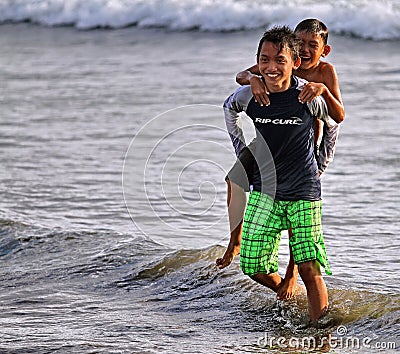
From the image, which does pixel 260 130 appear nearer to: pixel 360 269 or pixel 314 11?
pixel 360 269

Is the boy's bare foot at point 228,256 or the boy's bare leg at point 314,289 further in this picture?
the boy's bare foot at point 228,256

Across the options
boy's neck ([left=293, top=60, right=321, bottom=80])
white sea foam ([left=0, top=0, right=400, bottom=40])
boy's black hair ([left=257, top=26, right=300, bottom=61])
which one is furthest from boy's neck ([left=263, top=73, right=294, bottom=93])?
white sea foam ([left=0, top=0, right=400, bottom=40])

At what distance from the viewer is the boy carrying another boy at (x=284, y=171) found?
4.50m

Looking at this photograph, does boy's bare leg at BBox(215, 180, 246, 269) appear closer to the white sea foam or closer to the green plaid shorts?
the green plaid shorts

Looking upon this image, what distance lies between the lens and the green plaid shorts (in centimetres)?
457

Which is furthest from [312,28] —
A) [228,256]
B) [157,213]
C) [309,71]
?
[157,213]

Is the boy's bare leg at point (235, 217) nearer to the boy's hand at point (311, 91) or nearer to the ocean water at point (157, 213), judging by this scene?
the ocean water at point (157, 213)

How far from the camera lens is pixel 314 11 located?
18391mm

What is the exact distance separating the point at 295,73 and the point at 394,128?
4826mm

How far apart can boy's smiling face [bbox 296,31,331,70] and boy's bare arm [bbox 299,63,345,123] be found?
7cm

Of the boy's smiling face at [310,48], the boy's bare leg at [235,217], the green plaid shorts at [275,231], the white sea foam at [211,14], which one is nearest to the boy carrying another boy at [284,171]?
the green plaid shorts at [275,231]

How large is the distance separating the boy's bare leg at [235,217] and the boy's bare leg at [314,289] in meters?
0.56

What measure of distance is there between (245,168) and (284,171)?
277 mm

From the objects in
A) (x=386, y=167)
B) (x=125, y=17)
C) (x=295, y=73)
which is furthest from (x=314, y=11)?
(x=295, y=73)
